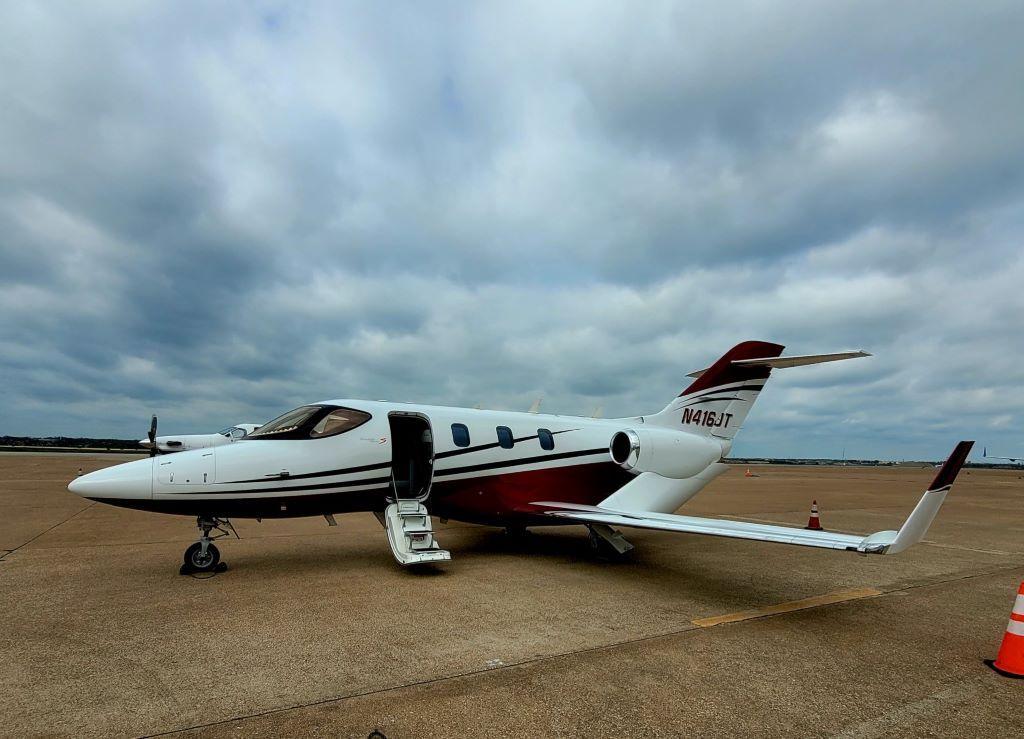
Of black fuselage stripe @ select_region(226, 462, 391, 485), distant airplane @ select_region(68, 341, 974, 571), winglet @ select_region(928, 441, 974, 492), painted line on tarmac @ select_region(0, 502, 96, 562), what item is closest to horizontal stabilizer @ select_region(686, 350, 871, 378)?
distant airplane @ select_region(68, 341, 974, 571)

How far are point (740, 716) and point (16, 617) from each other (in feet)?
22.3

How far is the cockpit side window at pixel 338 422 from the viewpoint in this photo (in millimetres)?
8477

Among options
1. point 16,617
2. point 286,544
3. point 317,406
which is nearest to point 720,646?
point 317,406

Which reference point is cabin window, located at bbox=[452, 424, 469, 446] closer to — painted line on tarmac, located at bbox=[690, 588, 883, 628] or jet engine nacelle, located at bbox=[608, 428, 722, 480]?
jet engine nacelle, located at bbox=[608, 428, 722, 480]

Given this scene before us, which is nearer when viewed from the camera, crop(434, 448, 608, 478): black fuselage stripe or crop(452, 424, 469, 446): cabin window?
crop(434, 448, 608, 478): black fuselage stripe

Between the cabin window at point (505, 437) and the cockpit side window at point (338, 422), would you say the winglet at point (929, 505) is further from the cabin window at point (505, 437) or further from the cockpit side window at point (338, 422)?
the cockpit side window at point (338, 422)

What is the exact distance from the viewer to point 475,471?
31.3 ft

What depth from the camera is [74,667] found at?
4484 millimetres

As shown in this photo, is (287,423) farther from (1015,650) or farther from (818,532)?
(1015,650)

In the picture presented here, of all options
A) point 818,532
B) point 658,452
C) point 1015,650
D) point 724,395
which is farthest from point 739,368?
point 1015,650

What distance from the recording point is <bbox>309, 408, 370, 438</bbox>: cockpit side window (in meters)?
8.48

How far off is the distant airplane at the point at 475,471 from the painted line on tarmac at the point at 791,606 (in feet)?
2.70

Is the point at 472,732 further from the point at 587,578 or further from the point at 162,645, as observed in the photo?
the point at 587,578

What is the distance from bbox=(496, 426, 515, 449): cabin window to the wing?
1363 millimetres
